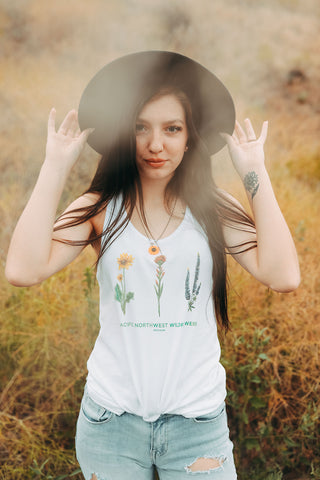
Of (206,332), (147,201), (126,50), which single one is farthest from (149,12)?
(206,332)

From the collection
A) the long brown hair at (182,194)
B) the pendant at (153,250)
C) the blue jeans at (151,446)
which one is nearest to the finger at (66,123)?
the long brown hair at (182,194)

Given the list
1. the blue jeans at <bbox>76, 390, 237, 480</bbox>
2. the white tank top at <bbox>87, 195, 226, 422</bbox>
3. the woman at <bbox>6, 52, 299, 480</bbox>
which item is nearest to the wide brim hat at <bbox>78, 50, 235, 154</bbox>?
the woman at <bbox>6, 52, 299, 480</bbox>

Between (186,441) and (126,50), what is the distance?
304 centimetres

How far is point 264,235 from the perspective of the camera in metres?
0.97

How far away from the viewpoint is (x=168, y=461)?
0.96 m

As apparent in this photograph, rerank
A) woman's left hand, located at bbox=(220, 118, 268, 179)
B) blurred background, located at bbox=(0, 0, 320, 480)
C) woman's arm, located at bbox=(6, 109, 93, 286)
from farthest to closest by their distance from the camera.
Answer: blurred background, located at bbox=(0, 0, 320, 480)
woman's left hand, located at bbox=(220, 118, 268, 179)
woman's arm, located at bbox=(6, 109, 93, 286)

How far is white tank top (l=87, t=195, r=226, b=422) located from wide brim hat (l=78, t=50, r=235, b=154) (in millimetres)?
257

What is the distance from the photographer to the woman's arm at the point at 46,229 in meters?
0.93

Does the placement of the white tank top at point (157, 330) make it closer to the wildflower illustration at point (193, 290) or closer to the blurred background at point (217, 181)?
the wildflower illustration at point (193, 290)

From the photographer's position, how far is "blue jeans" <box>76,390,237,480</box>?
0.95m

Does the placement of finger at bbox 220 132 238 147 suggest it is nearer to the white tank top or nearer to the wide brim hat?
the wide brim hat

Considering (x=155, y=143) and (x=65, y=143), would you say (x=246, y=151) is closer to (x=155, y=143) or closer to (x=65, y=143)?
(x=155, y=143)

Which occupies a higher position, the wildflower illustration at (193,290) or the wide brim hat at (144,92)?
the wide brim hat at (144,92)

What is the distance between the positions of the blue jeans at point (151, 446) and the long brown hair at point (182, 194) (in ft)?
0.89
